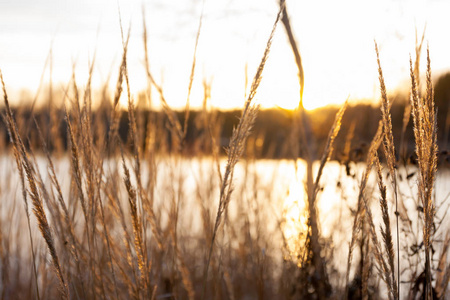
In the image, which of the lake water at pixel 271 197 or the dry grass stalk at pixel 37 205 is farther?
the lake water at pixel 271 197

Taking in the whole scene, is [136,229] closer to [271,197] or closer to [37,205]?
[37,205]

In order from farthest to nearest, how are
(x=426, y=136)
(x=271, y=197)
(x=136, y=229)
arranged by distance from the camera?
(x=271, y=197) → (x=136, y=229) → (x=426, y=136)

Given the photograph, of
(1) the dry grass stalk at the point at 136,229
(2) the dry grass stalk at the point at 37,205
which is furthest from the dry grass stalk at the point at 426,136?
(2) the dry grass stalk at the point at 37,205

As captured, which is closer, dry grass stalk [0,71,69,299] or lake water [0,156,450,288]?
dry grass stalk [0,71,69,299]

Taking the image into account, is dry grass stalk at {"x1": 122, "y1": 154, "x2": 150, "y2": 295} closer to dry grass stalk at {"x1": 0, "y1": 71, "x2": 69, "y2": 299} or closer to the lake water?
dry grass stalk at {"x1": 0, "y1": 71, "x2": 69, "y2": 299}

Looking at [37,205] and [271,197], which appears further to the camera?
[271,197]

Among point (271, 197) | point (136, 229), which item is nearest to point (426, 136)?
point (136, 229)

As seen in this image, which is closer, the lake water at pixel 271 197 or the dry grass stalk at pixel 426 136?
the dry grass stalk at pixel 426 136

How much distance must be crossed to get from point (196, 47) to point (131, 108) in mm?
310

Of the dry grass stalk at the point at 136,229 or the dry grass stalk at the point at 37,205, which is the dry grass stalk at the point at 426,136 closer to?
the dry grass stalk at the point at 136,229

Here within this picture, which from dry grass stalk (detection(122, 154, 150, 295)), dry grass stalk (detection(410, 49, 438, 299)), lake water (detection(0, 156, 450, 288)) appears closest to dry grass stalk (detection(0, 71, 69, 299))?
dry grass stalk (detection(122, 154, 150, 295))

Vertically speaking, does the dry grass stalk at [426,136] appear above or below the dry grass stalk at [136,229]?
above

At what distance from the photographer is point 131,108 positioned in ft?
3.86

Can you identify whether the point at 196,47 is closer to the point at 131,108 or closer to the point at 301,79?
the point at 131,108
